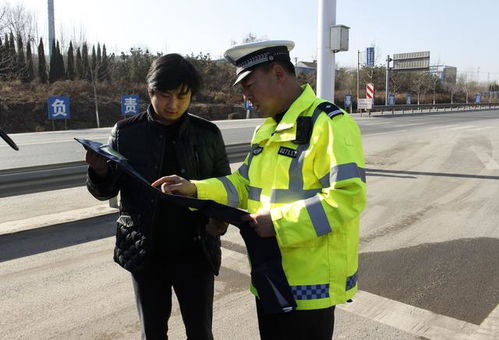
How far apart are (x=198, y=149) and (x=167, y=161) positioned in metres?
0.16

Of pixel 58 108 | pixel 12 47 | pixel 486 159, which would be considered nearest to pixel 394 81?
pixel 12 47

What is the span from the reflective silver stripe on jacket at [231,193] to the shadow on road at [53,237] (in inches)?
128

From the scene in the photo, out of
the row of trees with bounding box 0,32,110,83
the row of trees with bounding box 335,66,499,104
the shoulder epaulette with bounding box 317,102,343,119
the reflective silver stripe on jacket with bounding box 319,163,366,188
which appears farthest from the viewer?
the row of trees with bounding box 335,66,499,104

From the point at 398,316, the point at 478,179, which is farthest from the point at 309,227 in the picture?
the point at 478,179

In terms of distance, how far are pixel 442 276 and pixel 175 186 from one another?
3.08m

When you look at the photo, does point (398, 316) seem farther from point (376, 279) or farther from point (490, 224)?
point (490, 224)

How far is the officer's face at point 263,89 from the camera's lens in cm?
180

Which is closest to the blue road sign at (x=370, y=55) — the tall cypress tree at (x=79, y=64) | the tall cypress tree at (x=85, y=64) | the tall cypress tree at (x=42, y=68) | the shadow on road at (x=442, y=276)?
the tall cypress tree at (x=85, y=64)

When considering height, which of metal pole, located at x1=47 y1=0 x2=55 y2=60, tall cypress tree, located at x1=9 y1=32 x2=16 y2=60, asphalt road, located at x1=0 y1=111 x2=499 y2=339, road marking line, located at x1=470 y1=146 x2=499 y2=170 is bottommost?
asphalt road, located at x1=0 y1=111 x2=499 y2=339

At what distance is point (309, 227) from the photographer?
5.14 feet

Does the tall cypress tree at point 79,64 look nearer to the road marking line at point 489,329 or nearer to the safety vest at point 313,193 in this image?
the road marking line at point 489,329

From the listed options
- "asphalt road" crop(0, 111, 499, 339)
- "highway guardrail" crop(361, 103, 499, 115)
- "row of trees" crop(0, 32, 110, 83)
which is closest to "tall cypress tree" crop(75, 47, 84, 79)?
"row of trees" crop(0, 32, 110, 83)

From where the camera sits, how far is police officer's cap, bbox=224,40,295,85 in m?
1.79

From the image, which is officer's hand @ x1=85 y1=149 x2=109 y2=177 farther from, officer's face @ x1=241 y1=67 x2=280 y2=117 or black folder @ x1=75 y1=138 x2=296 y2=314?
officer's face @ x1=241 y1=67 x2=280 y2=117
